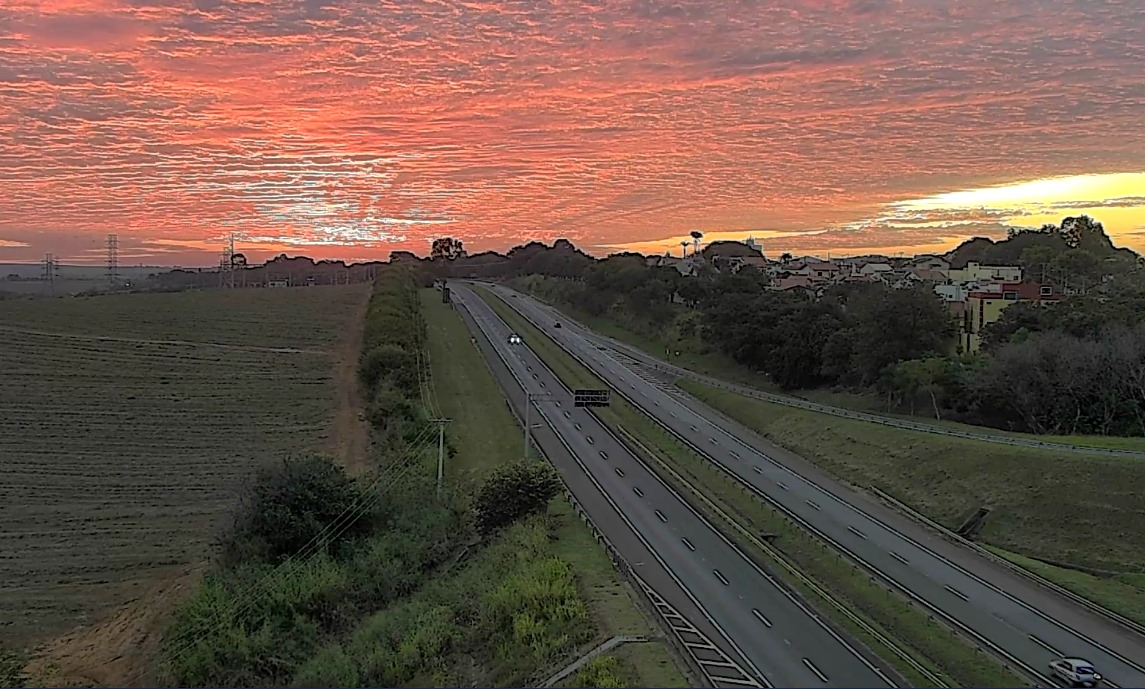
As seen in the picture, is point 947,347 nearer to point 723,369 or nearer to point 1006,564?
point 723,369

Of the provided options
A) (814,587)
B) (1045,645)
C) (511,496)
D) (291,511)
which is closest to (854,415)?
(814,587)

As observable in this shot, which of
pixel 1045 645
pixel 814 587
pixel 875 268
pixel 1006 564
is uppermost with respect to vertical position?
pixel 875 268

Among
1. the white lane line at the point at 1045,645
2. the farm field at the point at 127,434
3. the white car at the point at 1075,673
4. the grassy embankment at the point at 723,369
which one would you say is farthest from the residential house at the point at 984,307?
the white car at the point at 1075,673

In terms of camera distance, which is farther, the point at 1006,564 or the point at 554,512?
the point at 554,512

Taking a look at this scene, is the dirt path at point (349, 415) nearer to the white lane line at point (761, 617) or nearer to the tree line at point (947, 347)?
the white lane line at point (761, 617)

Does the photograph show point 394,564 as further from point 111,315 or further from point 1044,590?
point 111,315

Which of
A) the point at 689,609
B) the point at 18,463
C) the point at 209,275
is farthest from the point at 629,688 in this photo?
the point at 209,275

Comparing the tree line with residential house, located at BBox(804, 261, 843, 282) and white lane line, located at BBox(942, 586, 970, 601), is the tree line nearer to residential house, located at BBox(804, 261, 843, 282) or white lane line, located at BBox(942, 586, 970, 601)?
white lane line, located at BBox(942, 586, 970, 601)

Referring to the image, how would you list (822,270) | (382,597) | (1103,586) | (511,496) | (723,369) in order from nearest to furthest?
(382,597)
(1103,586)
(511,496)
(723,369)
(822,270)
